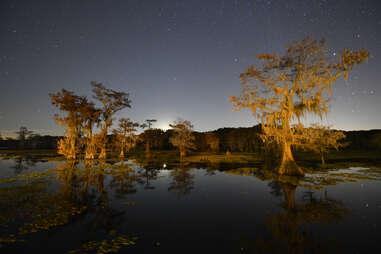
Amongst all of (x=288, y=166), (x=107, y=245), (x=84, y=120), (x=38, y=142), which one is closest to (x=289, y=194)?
(x=288, y=166)

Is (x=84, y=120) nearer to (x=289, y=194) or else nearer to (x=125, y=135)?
(x=125, y=135)

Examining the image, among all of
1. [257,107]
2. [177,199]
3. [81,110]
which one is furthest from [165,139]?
[177,199]

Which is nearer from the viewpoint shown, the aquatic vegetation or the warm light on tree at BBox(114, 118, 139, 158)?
the aquatic vegetation

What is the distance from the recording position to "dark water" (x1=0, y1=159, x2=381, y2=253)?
6.22 m

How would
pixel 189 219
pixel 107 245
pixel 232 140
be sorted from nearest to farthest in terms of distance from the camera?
1. pixel 107 245
2. pixel 189 219
3. pixel 232 140

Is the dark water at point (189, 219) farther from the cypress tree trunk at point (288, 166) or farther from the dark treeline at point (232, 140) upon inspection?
the dark treeline at point (232, 140)

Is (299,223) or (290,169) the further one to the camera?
(290,169)

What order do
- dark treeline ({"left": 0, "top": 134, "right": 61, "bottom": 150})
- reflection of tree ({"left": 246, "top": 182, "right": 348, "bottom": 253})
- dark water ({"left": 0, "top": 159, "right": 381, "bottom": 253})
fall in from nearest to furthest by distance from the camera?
reflection of tree ({"left": 246, "top": 182, "right": 348, "bottom": 253}) < dark water ({"left": 0, "top": 159, "right": 381, "bottom": 253}) < dark treeline ({"left": 0, "top": 134, "right": 61, "bottom": 150})

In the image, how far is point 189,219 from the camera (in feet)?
28.7

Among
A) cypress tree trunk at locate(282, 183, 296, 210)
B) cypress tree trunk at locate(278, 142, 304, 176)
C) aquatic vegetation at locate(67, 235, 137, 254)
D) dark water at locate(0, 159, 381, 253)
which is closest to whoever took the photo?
aquatic vegetation at locate(67, 235, 137, 254)

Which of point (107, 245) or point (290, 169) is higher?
point (290, 169)

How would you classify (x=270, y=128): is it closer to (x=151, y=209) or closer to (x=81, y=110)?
(x=151, y=209)

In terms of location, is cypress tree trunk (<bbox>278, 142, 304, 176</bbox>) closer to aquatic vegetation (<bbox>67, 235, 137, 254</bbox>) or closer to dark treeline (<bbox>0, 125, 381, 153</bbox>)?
aquatic vegetation (<bbox>67, 235, 137, 254</bbox>)

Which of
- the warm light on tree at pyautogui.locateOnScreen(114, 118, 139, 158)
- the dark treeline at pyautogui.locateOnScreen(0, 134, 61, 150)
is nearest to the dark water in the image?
the warm light on tree at pyautogui.locateOnScreen(114, 118, 139, 158)
